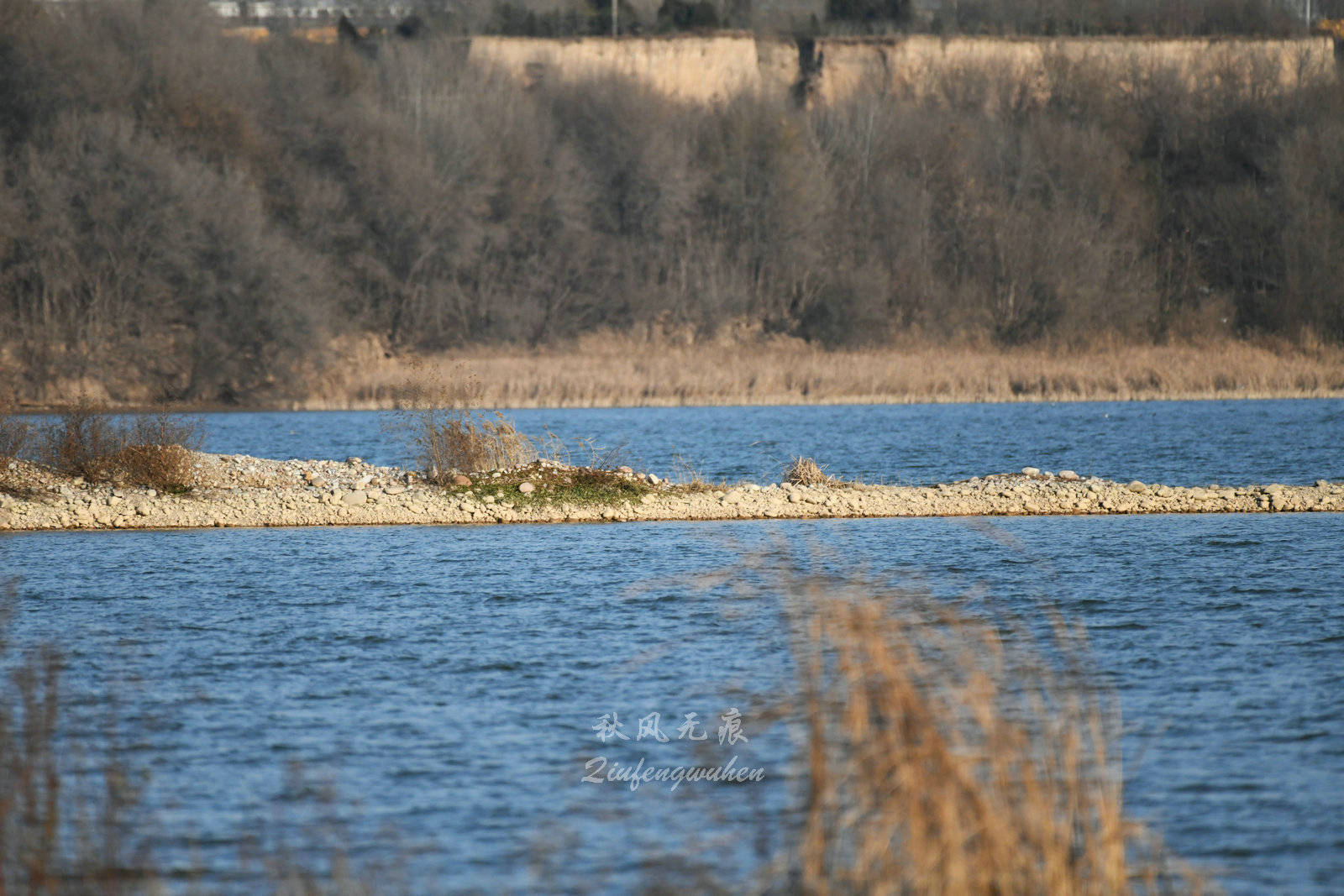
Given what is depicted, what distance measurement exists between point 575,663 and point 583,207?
5044cm

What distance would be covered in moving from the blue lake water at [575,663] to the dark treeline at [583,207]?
26354mm

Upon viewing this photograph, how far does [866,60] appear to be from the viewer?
244 feet

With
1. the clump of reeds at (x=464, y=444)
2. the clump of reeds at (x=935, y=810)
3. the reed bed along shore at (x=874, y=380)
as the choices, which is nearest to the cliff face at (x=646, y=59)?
the reed bed along shore at (x=874, y=380)

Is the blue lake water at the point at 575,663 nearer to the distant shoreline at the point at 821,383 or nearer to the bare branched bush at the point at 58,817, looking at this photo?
the bare branched bush at the point at 58,817

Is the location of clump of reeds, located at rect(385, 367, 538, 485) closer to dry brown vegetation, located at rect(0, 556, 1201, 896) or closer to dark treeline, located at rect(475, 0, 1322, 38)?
dry brown vegetation, located at rect(0, 556, 1201, 896)

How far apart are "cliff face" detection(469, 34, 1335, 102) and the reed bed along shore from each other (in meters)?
22.7

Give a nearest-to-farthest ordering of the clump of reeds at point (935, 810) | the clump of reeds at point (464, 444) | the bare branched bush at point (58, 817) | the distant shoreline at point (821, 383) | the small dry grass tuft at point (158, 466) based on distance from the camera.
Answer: the clump of reeds at point (935, 810)
the bare branched bush at point (58, 817)
the small dry grass tuft at point (158, 466)
the clump of reeds at point (464, 444)
the distant shoreline at point (821, 383)

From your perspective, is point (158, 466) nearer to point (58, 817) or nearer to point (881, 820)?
point (58, 817)

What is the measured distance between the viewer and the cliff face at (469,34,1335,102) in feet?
227

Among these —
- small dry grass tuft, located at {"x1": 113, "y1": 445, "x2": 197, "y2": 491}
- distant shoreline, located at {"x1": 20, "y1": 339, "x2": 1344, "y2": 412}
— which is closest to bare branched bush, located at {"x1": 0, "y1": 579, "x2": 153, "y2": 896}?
small dry grass tuft, located at {"x1": 113, "y1": 445, "x2": 197, "y2": 491}

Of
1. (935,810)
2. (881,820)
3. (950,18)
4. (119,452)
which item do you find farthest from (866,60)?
(881,820)

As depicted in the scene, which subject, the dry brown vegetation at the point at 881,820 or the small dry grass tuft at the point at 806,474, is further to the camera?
the small dry grass tuft at the point at 806,474

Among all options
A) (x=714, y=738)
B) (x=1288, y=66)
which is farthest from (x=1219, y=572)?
(x=1288, y=66)

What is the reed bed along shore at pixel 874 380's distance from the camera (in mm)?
43906
